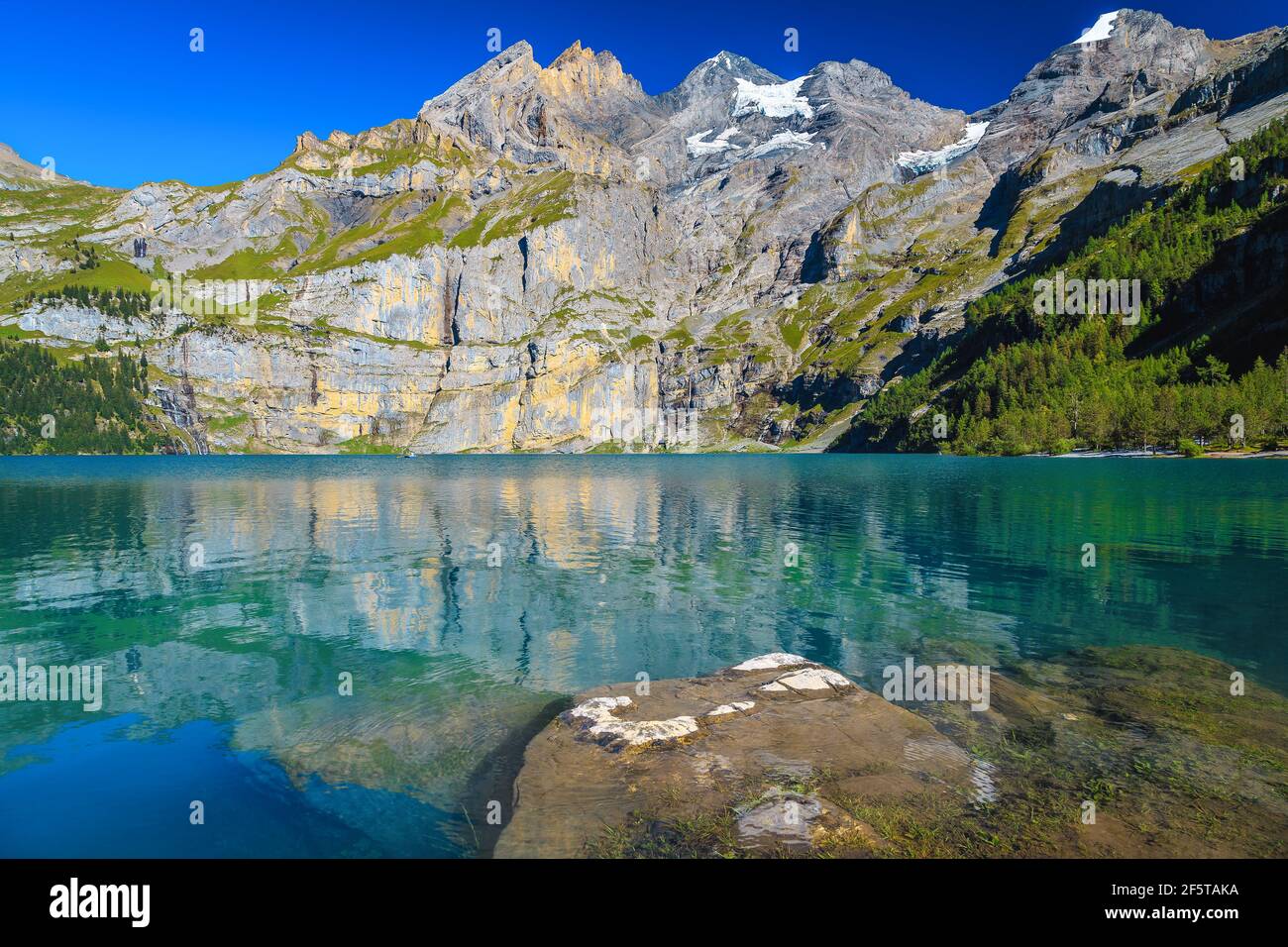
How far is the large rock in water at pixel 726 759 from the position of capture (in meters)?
13.1

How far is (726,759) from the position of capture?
1603 centimetres

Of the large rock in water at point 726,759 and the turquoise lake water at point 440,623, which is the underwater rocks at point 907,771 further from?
the turquoise lake water at point 440,623

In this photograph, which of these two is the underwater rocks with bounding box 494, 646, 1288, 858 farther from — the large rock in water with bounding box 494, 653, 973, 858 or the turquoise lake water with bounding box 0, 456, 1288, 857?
the turquoise lake water with bounding box 0, 456, 1288, 857

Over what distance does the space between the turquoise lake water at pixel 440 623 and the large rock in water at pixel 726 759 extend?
5.11 feet

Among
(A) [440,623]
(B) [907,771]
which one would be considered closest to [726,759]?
(B) [907,771]

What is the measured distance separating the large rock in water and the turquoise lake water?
156 cm

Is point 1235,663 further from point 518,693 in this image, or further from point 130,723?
point 130,723

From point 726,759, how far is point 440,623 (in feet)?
62.5

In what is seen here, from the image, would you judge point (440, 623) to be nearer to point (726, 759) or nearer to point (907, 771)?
point (726, 759)
